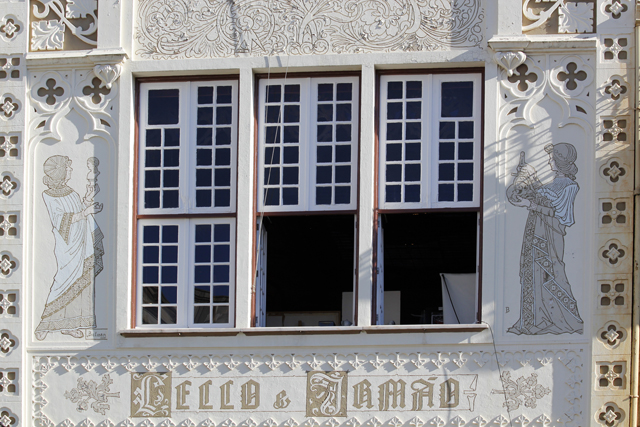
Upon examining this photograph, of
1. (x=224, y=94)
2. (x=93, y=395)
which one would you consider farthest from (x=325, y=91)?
(x=93, y=395)

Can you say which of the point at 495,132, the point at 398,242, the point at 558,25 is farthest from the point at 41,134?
the point at 398,242

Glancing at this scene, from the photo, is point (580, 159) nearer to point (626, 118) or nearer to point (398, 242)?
point (626, 118)

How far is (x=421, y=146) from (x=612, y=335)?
361cm

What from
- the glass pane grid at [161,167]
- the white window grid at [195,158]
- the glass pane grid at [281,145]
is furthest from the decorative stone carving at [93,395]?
the glass pane grid at [281,145]

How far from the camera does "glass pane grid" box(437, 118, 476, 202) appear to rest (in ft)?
50.3

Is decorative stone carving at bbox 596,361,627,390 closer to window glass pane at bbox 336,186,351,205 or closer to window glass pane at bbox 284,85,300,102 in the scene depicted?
window glass pane at bbox 336,186,351,205

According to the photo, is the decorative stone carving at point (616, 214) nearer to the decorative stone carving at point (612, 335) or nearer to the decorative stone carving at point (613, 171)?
the decorative stone carving at point (613, 171)

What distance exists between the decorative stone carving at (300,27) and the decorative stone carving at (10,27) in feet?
5.87

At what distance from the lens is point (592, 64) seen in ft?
49.9

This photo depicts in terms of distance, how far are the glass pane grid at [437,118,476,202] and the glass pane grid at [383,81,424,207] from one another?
0.30 metres

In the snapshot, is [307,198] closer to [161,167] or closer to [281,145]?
[281,145]

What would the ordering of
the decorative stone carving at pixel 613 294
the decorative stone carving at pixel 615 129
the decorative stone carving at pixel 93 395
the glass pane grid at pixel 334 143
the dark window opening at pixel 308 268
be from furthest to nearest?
the dark window opening at pixel 308 268, the glass pane grid at pixel 334 143, the decorative stone carving at pixel 93 395, the decorative stone carving at pixel 615 129, the decorative stone carving at pixel 613 294

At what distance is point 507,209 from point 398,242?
786cm

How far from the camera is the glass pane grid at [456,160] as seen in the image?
15328 mm
